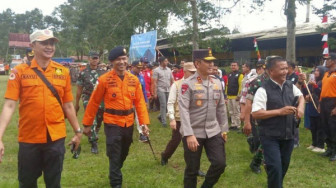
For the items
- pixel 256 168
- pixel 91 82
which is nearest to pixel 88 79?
pixel 91 82

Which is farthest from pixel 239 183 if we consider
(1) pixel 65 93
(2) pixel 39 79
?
(2) pixel 39 79

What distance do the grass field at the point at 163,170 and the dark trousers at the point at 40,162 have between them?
5.61ft

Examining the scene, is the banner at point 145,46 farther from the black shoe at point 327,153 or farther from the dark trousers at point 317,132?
the black shoe at point 327,153

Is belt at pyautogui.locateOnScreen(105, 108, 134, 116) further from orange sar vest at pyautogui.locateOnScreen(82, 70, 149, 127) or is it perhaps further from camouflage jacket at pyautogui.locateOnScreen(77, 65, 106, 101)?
camouflage jacket at pyautogui.locateOnScreen(77, 65, 106, 101)

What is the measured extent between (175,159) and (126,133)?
2.07 metres

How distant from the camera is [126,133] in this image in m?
5.06

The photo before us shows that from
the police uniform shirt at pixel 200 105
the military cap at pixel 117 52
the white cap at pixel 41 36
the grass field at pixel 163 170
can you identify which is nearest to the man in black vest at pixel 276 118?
the police uniform shirt at pixel 200 105

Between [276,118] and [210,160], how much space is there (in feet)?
3.21

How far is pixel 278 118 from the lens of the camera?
4.16 metres

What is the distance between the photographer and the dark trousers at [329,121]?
6.55 metres

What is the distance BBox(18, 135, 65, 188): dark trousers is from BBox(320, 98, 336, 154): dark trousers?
524 cm

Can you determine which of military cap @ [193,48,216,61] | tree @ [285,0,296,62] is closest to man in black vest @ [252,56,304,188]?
military cap @ [193,48,216,61]

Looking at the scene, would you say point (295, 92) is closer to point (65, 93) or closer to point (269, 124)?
point (269, 124)

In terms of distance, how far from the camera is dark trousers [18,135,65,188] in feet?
11.6
